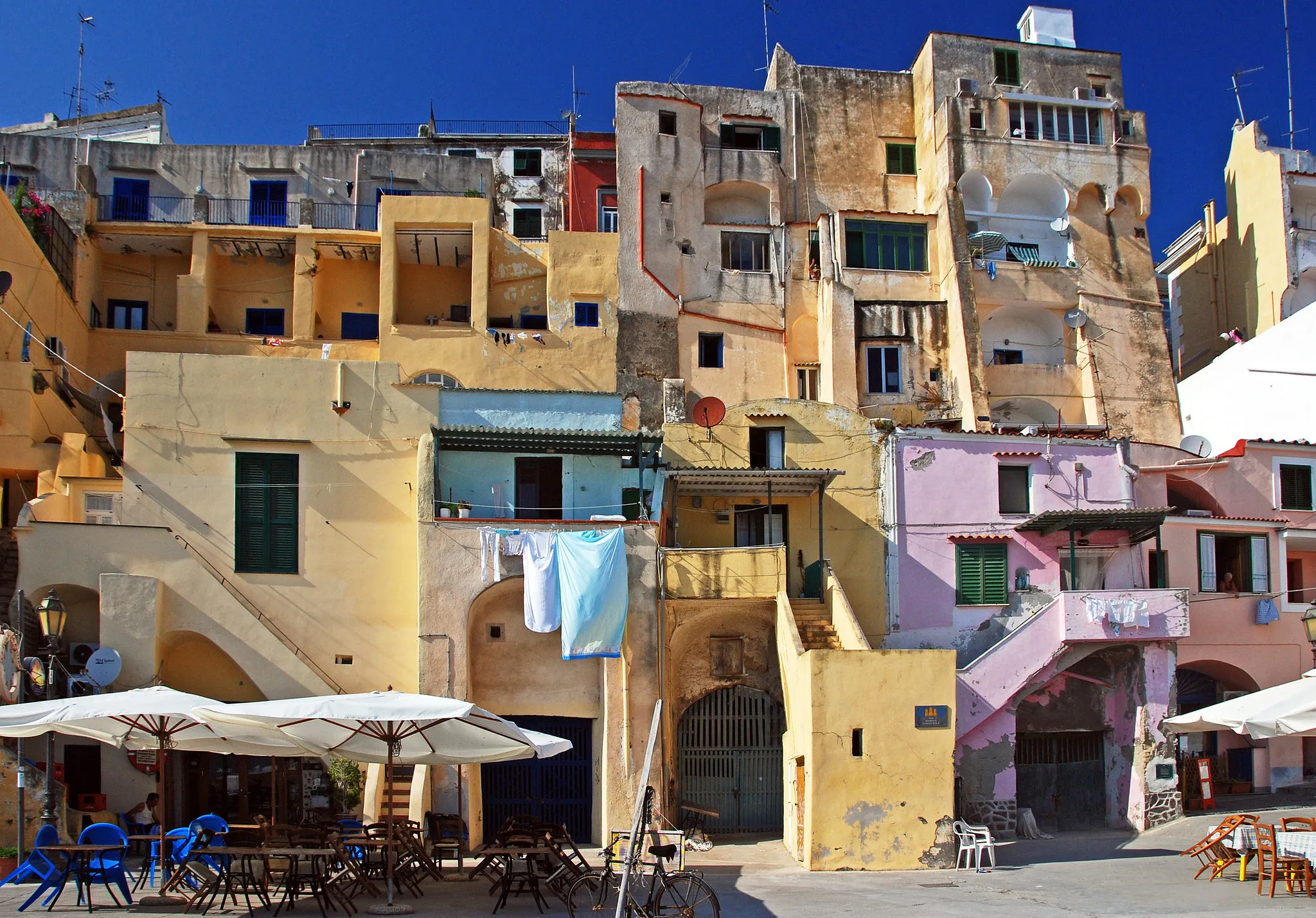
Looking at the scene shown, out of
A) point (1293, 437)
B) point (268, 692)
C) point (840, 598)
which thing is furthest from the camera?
point (1293, 437)

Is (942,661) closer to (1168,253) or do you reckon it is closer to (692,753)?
(692,753)

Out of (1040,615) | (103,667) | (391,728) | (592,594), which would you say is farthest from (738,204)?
(391,728)

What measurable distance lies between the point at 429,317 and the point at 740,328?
30.9 ft

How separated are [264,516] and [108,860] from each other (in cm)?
1094

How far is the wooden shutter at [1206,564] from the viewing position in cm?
3188

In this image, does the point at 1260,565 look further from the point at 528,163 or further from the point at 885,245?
the point at 528,163

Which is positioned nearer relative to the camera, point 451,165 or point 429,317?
point 429,317

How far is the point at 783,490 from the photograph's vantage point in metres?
30.3

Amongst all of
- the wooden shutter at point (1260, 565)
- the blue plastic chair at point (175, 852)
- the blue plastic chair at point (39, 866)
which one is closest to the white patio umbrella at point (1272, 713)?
the wooden shutter at point (1260, 565)

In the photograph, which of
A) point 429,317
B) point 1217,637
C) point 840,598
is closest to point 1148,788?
point 1217,637

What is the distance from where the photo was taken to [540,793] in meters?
26.3

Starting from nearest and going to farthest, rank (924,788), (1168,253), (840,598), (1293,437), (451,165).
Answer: (924,788), (840,598), (1293,437), (451,165), (1168,253)

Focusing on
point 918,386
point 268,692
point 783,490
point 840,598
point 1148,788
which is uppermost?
point 918,386

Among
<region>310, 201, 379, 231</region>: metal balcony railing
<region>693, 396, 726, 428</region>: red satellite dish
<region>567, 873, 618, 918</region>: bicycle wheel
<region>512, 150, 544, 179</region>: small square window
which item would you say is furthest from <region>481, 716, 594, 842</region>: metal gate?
<region>512, 150, 544, 179</region>: small square window
